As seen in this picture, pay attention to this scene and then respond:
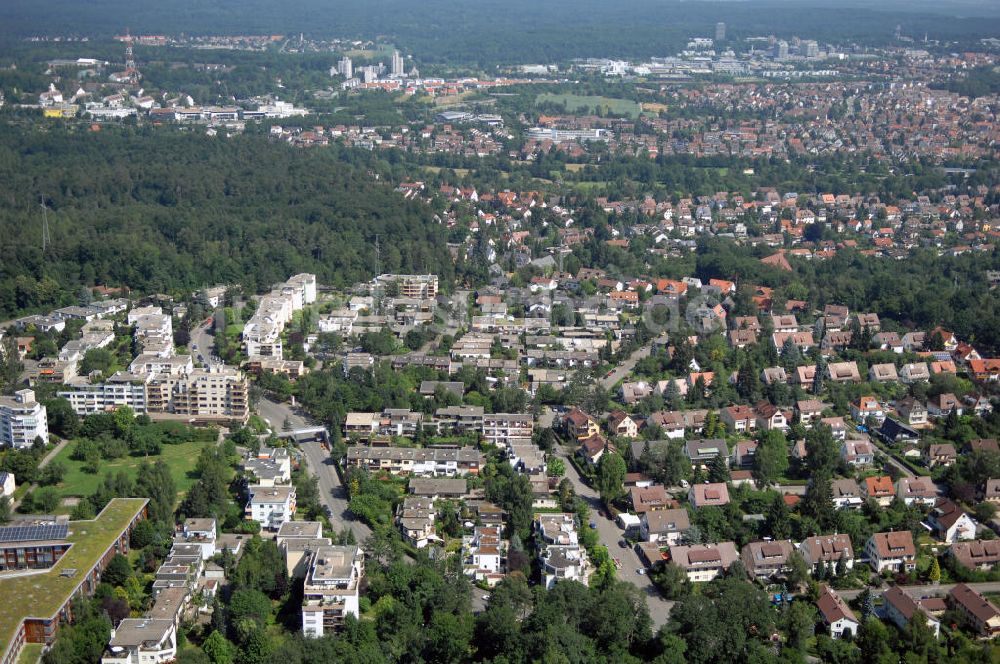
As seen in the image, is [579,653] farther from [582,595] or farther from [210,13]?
[210,13]

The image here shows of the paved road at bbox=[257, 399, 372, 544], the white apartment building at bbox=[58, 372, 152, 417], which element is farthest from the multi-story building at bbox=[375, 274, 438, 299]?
the white apartment building at bbox=[58, 372, 152, 417]

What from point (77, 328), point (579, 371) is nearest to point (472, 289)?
point (579, 371)

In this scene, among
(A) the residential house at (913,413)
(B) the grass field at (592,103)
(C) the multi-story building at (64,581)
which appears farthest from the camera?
(B) the grass field at (592,103)

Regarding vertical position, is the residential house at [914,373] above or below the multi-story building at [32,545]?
below

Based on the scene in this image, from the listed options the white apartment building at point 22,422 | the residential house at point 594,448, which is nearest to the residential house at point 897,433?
the residential house at point 594,448

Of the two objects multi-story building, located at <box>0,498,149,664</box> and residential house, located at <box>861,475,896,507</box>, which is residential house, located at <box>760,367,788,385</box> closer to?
residential house, located at <box>861,475,896,507</box>

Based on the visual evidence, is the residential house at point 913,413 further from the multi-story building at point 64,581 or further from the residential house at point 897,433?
the multi-story building at point 64,581
